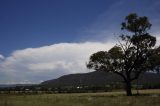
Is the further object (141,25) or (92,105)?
(141,25)

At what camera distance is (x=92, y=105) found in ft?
83.6

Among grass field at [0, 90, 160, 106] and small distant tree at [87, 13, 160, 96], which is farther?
small distant tree at [87, 13, 160, 96]

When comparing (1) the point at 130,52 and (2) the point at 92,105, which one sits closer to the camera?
(2) the point at 92,105

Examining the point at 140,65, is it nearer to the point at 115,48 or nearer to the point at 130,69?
the point at 130,69

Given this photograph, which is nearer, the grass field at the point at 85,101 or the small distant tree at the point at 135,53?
the grass field at the point at 85,101

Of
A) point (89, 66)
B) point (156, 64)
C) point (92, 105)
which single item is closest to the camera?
point (92, 105)

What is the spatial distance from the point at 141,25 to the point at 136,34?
6.13ft

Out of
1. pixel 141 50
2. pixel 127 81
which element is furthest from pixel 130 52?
pixel 127 81

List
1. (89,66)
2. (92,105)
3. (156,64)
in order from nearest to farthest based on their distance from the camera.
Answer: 1. (92,105)
2. (156,64)
3. (89,66)

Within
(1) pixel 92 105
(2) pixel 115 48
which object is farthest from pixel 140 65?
(1) pixel 92 105

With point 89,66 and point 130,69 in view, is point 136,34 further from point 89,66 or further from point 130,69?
point 89,66

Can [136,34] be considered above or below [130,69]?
above

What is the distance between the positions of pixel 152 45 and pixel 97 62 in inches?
414

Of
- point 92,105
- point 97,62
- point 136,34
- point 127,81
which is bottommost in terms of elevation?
point 92,105
